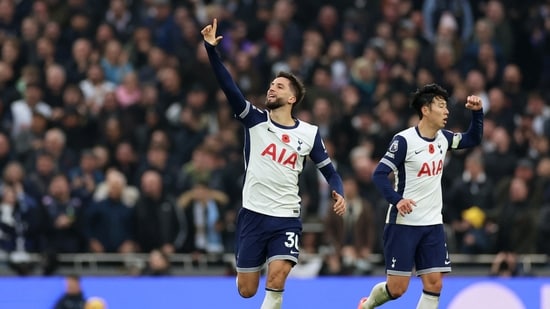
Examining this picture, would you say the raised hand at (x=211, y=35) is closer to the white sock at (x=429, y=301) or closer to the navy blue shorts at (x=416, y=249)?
the navy blue shorts at (x=416, y=249)

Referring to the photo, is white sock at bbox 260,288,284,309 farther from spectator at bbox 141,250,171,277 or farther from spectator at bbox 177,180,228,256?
spectator at bbox 177,180,228,256

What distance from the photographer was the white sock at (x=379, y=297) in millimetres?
15234

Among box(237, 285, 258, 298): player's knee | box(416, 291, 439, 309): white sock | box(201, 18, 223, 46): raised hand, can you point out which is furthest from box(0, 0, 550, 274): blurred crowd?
box(201, 18, 223, 46): raised hand

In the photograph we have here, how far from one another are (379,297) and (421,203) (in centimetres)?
106

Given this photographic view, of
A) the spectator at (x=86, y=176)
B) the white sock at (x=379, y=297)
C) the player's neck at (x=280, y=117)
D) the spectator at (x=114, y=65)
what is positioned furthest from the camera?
the spectator at (x=114, y=65)

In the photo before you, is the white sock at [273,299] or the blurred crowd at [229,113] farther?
the blurred crowd at [229,113]

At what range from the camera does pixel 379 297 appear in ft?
50.2

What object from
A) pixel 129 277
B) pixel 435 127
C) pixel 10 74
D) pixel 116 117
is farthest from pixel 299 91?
pixel 10 74

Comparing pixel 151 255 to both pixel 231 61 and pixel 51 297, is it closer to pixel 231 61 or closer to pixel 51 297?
pixel 51 297

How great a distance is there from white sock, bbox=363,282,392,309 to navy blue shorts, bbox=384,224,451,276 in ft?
0.72

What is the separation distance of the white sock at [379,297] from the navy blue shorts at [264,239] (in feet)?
3.73

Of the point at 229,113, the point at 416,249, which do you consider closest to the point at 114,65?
the point at 229,113

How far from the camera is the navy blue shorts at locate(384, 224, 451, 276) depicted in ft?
49.2

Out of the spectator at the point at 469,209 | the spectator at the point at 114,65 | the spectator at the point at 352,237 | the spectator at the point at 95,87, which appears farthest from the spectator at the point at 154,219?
the spectator at the point at 469,209
